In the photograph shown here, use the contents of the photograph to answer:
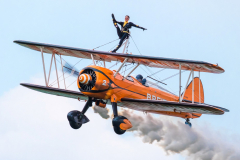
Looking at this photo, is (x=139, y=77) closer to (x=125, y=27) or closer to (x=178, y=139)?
(x=125, y=27)

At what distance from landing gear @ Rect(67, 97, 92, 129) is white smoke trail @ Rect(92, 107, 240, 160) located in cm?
297

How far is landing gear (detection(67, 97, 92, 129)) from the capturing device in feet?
57.6

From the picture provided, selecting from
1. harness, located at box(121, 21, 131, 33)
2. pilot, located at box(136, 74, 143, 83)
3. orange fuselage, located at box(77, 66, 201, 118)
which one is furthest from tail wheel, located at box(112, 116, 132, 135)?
harness, located at box(121, 21, 131, 33)

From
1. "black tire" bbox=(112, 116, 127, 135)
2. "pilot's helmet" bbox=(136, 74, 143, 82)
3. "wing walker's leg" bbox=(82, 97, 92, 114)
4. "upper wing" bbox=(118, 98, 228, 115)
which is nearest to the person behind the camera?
"upper wing" bbox=(118, 98, 228, 115)

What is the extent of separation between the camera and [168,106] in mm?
17266

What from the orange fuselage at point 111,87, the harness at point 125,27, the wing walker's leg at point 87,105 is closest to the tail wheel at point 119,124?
the orange fuselage at point 111,87

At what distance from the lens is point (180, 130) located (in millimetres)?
21641

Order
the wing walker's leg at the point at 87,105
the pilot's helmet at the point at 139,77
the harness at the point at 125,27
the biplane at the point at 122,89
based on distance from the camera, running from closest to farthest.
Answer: the biplane at the point at 122,89 → the wing walker's leg at the point at 87,105 → the harness at the point at 125,27 → the pilot's helmet at the point at 139,77

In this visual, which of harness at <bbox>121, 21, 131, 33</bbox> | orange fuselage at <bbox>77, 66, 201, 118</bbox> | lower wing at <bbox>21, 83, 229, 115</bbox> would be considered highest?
harness at <bbox>121, 21, 131, 33</bbox>

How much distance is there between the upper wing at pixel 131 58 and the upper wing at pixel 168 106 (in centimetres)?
153

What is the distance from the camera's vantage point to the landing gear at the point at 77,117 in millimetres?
17562

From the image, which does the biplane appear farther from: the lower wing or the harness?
the harness

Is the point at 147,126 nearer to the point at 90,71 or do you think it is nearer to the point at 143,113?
the point at 143,113

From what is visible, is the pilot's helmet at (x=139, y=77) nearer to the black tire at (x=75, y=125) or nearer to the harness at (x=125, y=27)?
the harness at (x=125, y=27)
